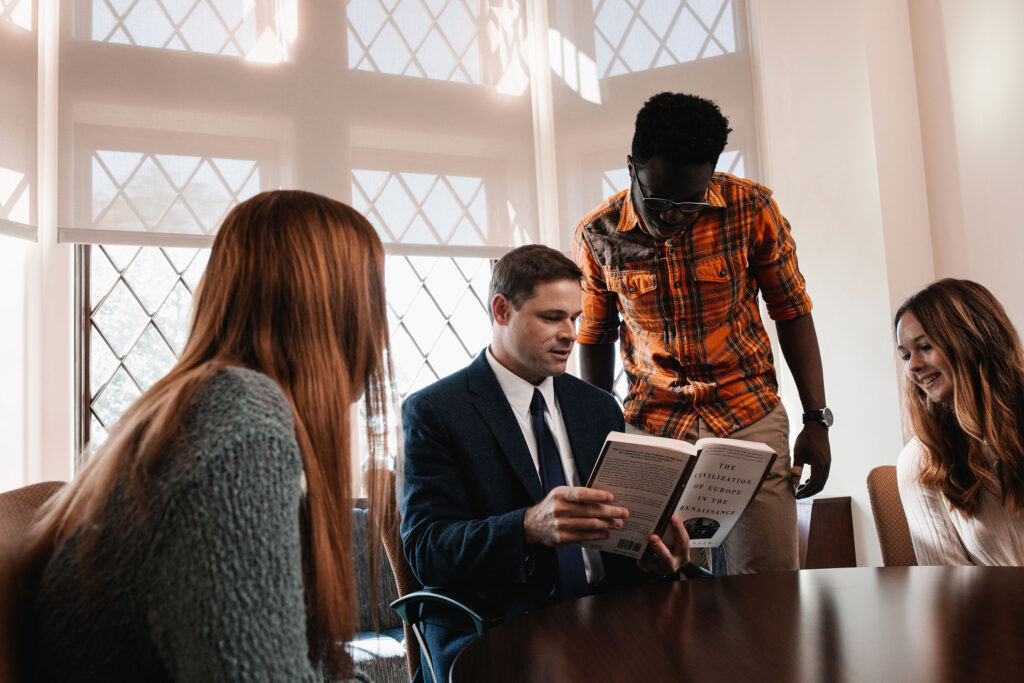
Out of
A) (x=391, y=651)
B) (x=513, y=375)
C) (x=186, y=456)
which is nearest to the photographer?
(x=186, y=456)

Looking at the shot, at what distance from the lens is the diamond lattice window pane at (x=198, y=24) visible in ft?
9.70

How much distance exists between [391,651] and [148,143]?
1904mm

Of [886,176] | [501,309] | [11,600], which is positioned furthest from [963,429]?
[11,600]

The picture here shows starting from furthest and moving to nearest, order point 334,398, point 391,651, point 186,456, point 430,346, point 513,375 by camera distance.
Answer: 1. point 430,346
2. point 391,651
3. point 513,375
4. point 334,398
5. point 186,456

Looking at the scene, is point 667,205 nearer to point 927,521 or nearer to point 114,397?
point 927,521

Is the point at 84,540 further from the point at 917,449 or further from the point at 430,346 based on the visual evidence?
the point at 430,346

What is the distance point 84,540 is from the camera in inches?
27.8

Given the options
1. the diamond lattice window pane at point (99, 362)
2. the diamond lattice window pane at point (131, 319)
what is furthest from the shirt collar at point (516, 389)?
the diamond lattice window pane at point (99, 362)

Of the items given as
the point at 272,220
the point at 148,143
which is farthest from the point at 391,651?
the point at 272,220

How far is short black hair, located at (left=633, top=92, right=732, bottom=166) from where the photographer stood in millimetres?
1821

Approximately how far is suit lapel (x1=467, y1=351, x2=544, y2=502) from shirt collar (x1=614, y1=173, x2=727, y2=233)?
0.50 meters

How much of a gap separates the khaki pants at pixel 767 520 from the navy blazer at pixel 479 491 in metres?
0.29

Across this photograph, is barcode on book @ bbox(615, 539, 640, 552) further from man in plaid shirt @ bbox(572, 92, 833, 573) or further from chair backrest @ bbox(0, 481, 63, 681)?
chair backrest @ bbox(0, 481, 63, 681)

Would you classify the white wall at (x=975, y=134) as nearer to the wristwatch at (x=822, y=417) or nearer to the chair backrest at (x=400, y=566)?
the wristwatch at (x=822, y=417)
